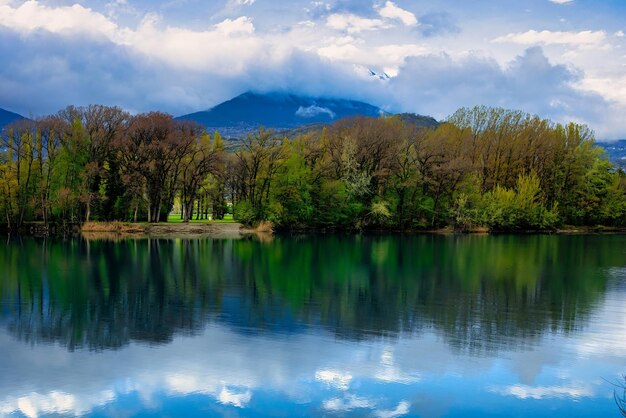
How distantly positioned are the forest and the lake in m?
37.6

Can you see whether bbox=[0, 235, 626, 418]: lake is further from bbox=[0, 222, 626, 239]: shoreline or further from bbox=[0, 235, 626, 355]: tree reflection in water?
bbox=[0, 222, 626, 239]: shoreline

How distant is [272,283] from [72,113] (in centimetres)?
5228

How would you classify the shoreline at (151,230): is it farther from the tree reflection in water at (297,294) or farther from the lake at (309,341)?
the lake at (309,341)

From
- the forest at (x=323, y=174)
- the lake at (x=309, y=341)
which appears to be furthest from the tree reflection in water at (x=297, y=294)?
the forest at (x=323, y=174)

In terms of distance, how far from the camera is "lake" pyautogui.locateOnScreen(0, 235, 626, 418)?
44.7ft

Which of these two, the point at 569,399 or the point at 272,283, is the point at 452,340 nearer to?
the point at 569,399

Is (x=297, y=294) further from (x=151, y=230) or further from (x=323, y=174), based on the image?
(x=323, y=174)

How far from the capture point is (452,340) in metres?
19.0

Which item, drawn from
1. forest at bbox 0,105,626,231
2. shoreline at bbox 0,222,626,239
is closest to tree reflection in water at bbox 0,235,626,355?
shoreline at bbox 0,222,626,239

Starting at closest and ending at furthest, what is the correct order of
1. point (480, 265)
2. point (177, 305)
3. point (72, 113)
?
point (177, 305) < point (480, 265) < point (72, 113)

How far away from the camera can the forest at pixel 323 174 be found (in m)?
71.9

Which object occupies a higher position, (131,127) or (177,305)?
(131,127)

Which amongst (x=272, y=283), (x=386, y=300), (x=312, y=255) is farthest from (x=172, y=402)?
(x=312, y=255)

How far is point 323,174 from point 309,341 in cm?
6426
